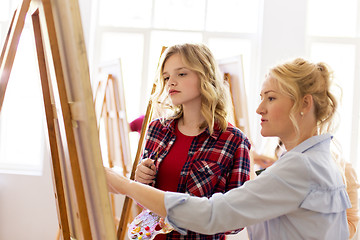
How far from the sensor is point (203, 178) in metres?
1.58

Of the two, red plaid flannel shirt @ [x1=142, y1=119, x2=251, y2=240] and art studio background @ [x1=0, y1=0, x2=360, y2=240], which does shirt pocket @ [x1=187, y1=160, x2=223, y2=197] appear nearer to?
red plaid flannel shirt @ [x1=142, y1=119, x2=251, y2=240]

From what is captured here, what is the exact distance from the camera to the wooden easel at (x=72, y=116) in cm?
88

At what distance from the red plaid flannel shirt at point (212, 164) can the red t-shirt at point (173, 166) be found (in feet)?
0.06

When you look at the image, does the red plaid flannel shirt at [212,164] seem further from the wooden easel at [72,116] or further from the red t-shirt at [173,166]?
the wooden easel at [72,116]

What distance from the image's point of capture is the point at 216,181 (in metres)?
1.60

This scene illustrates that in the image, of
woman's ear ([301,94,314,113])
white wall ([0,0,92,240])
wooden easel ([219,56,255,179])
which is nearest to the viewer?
woman's ear ([301,94,314,113])

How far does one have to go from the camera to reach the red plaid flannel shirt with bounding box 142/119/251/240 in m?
1.58

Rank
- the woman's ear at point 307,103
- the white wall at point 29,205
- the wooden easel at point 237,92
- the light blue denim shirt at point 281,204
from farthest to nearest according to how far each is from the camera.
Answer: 1. the white wall at point 29,205
2. the wooden easel at point 237,92
3. the woman's ear at point 307,103
4. the light blue denim shirt at point 281,204

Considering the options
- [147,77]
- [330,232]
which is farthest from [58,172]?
[147,77]

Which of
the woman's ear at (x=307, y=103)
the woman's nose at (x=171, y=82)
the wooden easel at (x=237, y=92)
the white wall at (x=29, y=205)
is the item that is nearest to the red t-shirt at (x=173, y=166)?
the woman's nose at (x=171, y=82)

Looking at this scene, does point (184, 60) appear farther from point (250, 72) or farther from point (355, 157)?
point (355, 157)

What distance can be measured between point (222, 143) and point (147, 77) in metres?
2.84

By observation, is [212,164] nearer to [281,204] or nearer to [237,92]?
[281,204]

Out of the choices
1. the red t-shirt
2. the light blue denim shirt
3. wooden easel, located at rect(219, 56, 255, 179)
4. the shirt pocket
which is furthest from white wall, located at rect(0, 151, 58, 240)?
the light blue denim shirt
